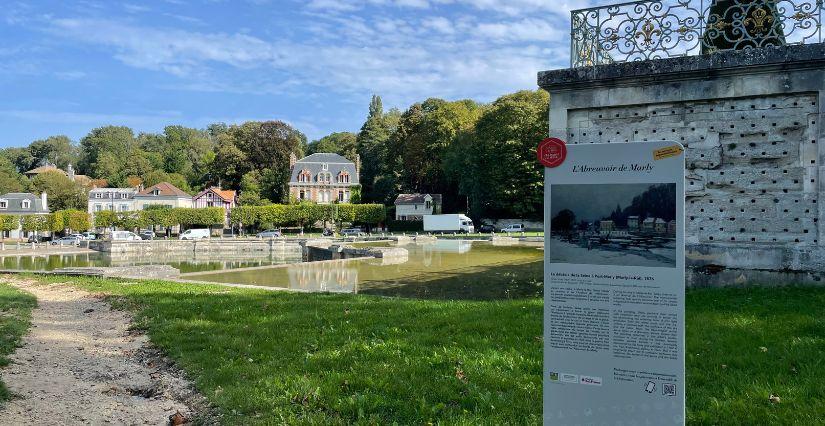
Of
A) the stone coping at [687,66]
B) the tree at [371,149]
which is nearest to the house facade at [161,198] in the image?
the tree at [371,149]

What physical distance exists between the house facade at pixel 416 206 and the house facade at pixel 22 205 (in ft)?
150

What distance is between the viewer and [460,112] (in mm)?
71312

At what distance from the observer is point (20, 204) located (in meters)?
71.6

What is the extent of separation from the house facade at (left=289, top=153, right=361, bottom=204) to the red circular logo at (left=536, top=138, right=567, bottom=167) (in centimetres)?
7746

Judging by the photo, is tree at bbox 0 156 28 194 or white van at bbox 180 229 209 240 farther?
tree at bbox 0 156 28 194

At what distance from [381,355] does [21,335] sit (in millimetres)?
5915

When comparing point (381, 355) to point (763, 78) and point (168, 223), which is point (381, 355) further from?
point (168, 223)

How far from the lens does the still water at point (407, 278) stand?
14702mm

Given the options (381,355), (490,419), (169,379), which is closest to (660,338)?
(490,419)

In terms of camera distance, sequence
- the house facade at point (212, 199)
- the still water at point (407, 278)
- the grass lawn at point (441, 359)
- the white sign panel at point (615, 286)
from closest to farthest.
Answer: the white sign panel at point (615, 286)
the grass lawn at point (441, 359)
the still water at point (407, 278)
the house facade at point (212, 199)

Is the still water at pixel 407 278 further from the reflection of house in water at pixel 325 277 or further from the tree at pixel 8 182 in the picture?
the tree at pixel 8 182

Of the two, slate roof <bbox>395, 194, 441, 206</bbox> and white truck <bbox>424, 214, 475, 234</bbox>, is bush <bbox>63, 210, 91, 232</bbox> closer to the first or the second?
slate roof <bbox>395, 194, 441, 206</bbox>

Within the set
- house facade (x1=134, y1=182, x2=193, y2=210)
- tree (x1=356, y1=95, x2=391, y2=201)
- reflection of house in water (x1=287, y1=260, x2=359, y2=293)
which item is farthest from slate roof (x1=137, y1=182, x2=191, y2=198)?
reflection of house in water (x1=287, y1=260, x2=359, y2=293)

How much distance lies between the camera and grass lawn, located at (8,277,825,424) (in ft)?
15.0
